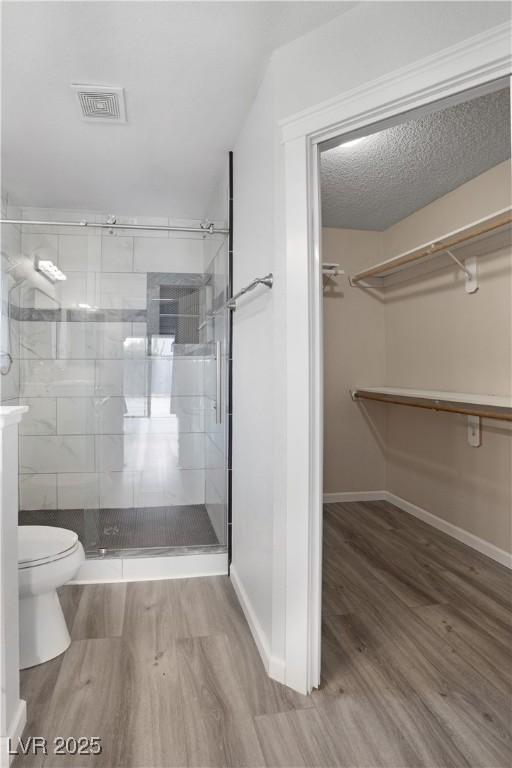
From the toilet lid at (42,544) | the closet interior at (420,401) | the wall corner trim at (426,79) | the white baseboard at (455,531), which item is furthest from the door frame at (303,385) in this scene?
the white baseboard at (455,531)

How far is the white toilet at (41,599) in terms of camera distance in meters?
1.90

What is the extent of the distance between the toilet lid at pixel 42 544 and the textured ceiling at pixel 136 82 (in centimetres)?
198

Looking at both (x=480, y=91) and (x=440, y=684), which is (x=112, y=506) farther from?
(x=480, y=91)

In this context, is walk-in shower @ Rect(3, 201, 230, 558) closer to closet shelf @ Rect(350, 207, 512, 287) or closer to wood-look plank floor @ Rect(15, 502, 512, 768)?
wood-look plank floor @ Rect(15, 502, 512, 768)

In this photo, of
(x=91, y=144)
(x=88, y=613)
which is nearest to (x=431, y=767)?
(x=88, y=613)

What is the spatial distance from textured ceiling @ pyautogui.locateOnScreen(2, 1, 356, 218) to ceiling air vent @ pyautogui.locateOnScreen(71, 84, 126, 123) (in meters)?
0.03

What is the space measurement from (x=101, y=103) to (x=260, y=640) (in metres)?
2.46

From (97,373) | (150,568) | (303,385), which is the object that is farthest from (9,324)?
(303,385)

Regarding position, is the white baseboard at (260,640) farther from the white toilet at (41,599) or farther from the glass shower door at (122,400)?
the white toilet at (41,599)

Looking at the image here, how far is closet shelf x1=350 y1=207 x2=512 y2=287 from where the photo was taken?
257cm

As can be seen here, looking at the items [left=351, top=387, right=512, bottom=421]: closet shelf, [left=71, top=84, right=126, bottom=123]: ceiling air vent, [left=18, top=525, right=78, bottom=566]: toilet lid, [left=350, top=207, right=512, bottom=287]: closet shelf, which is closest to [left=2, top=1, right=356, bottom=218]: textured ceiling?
[left=71, top=84, right=126, bottom=123]: ceiling air vent

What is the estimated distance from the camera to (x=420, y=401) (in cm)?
304

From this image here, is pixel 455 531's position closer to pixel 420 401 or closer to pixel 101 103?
pixel 420 401

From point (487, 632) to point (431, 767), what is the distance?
2.95 feet
